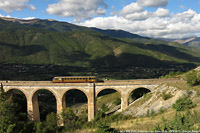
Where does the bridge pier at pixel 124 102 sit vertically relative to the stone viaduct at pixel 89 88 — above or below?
below

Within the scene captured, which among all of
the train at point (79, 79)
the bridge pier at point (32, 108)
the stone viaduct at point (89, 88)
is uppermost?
the train at point (79, 79)

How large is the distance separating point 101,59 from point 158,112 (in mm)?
153591

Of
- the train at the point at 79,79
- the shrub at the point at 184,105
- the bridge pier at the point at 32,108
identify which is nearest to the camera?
the shrub at the point at 184,105

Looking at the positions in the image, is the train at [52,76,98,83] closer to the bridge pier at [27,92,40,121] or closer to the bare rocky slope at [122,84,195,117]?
the bridge pier at [27,92,40,121]

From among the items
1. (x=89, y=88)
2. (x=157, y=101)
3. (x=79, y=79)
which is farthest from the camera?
(x=79, y=79)

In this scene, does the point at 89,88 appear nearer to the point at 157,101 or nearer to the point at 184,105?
the point at 157,101

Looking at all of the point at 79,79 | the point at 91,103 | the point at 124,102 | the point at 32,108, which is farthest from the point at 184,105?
the point at 32,108

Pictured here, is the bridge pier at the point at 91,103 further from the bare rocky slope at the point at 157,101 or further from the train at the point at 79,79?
the bare rocky slope at the point at 157,101

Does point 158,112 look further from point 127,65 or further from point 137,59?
point 137,59

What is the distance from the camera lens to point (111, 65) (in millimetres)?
171125

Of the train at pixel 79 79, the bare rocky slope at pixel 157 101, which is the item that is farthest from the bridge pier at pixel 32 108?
the bare rocky slope at pixel 157 101

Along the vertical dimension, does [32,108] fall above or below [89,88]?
below

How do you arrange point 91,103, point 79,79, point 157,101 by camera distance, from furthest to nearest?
point 79,79, point 91,103, point 157,101

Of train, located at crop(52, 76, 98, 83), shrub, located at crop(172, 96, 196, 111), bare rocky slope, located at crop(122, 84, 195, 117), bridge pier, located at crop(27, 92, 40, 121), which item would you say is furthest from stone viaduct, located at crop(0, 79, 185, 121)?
shrub, located at crop(172, 96, 196, 111)
